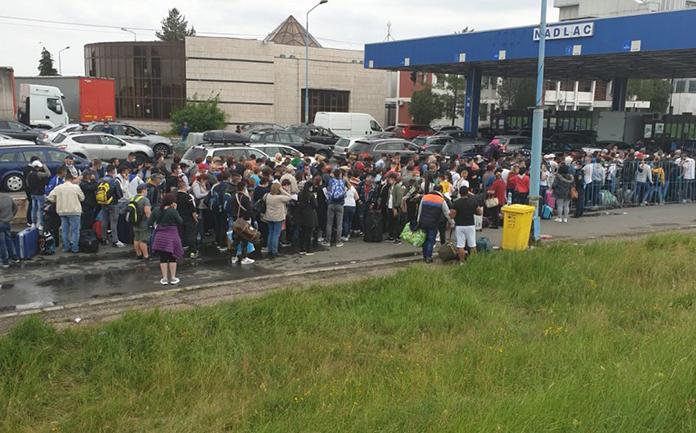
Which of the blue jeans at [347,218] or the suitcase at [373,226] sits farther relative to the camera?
the suitcase at [373,226]

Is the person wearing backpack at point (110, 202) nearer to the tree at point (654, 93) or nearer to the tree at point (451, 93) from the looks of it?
the tree at point (451, 93)

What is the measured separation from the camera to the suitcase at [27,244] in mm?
12070

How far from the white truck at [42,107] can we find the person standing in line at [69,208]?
26700 mm

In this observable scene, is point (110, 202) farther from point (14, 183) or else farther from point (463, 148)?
point (463, 148)

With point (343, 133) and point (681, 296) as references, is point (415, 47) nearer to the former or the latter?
point (343, 133)

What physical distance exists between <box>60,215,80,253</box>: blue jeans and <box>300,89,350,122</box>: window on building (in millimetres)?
47848

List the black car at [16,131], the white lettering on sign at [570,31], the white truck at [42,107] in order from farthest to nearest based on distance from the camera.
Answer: the white truck at [42,107] → the white lettering on sign at [570,31] → the black car at [16,131]

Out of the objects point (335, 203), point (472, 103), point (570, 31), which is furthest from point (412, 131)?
point (335, 203)

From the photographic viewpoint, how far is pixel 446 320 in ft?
28.0

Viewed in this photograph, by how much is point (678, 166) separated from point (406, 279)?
15.5m

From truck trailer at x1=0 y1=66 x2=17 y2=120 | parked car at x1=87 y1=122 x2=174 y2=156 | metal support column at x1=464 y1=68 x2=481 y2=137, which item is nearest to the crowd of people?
parked car at x1=87 y1=122 x2=174 y2=156

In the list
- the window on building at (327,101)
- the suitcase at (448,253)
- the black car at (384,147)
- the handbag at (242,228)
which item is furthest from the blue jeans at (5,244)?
the window on building at (327,101)

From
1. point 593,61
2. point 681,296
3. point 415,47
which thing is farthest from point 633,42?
point 681,296

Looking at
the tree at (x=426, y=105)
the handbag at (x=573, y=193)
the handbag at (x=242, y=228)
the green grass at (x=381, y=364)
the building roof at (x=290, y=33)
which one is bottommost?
the green grass at (x=381, y=364)
